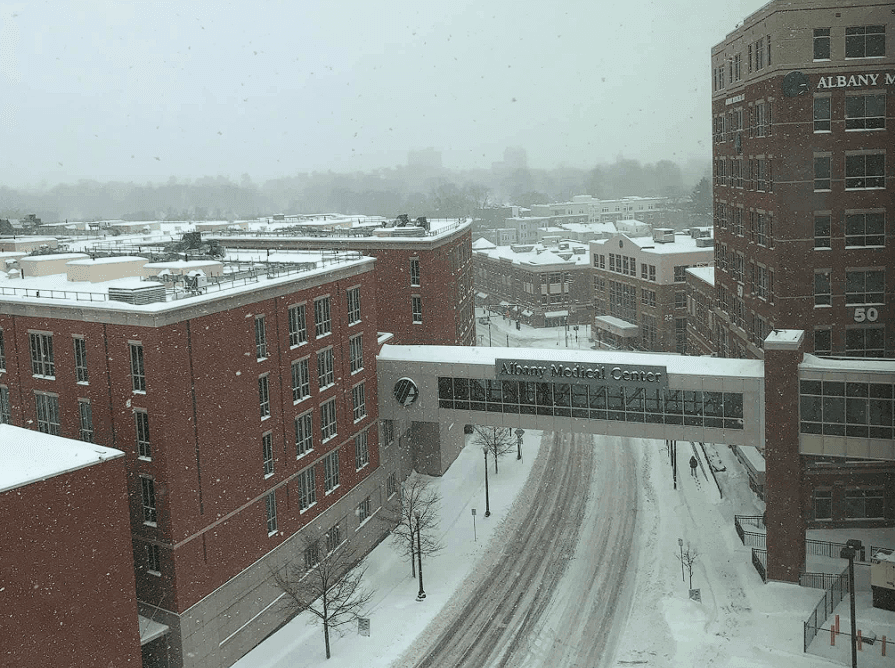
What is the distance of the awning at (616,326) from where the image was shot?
3602 inches

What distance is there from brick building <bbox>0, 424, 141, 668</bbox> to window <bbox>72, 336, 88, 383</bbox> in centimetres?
363

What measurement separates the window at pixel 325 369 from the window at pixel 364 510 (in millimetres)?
7634

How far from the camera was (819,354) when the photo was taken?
1778 inches

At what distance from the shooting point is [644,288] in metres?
90.2

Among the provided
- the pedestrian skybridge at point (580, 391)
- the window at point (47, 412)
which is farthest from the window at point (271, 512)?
the pedestrian skybridge at point (580, 391)

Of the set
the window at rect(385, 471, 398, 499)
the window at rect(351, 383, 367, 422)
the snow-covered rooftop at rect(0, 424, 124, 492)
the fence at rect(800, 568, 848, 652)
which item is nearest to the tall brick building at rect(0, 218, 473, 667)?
the window at rect(351, 383, 367, 422)

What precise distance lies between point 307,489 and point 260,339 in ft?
27.4

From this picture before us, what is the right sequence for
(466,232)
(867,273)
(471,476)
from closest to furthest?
(867,273) < (471,476) < (466,232)

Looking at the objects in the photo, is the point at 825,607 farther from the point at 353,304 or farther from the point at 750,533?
the point at 353,304

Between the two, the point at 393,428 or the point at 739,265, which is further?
the point at 739,265

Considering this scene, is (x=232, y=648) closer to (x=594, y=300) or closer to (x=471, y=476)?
(x=471, y=476)

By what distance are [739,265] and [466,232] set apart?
24.6 meters

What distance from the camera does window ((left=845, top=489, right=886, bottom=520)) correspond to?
44.0 metres

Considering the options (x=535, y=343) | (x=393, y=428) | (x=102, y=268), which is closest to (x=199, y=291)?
(x=102, y=268)
